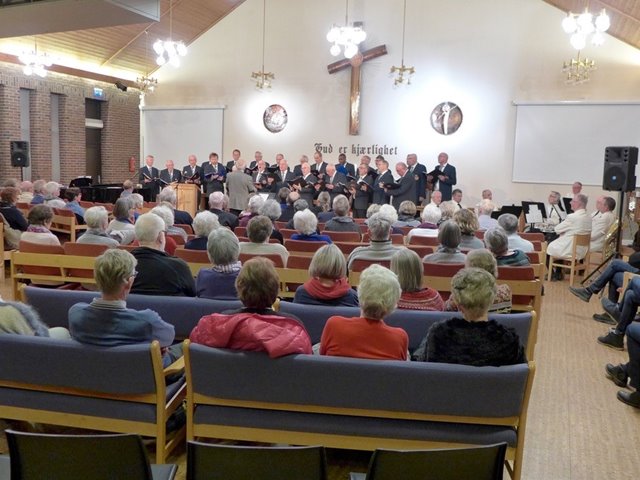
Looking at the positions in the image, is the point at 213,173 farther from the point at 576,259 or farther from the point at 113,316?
the point at 113,316

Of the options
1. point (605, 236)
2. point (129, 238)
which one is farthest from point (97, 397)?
point (605, 236)

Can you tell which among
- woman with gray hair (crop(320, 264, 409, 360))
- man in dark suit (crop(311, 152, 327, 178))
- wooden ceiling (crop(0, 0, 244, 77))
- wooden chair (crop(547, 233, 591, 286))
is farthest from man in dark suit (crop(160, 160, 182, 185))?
woman with gray hair (crop(320, 264, 409, 360))

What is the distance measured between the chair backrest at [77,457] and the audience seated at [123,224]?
3654 mm

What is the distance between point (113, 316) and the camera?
7.97 feet

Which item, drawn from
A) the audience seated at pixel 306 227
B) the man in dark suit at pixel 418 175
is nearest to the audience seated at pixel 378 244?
the audience seated at pixel 306 227

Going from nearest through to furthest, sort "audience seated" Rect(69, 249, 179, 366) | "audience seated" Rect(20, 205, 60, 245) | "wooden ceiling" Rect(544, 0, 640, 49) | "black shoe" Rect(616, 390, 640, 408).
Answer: "audience seated" Rect(69, 249, 179, 366)
"black shoe" Rect(616, 390, 640, 408)
"audience seated" Rect(20, 205, 60, 245)
"wooden ceiling" Rect(544, 0, 640, 49)

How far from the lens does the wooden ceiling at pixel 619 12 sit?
9.01m

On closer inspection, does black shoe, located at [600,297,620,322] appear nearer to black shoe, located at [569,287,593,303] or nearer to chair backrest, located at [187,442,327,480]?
black shoe, located at [569,287,593,303]

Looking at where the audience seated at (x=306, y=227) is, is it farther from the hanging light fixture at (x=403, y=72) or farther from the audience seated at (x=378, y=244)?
the hanging light fixture at (x=403, y=72)

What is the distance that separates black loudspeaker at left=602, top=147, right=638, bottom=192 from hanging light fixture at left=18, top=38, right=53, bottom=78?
9765 millimetres

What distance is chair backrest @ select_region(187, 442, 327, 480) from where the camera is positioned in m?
1.51

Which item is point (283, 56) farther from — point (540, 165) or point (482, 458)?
point (482, 458)

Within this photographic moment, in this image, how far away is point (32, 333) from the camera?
8.23 ft

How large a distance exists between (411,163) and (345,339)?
8870mm
